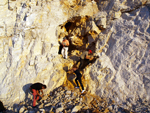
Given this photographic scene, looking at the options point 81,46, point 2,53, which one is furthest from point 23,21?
point 81,46

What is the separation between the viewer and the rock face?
12.5 feet

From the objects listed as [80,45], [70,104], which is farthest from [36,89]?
[80,45]

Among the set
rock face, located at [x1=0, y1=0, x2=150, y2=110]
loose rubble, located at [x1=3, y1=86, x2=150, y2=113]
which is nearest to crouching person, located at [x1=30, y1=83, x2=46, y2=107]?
loose rubble, located at [x1=3, y1=86, x2=150, y2=113]

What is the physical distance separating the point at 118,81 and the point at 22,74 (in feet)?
14.5

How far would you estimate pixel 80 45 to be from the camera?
632 cm

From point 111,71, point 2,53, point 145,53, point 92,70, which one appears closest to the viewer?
point 145,53

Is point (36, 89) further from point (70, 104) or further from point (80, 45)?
point (80, 45)

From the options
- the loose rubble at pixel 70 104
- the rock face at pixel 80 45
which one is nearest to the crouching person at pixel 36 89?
the loose rubble at pixel 70 104

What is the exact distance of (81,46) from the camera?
20.7 feet

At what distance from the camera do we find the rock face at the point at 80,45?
12.5 ft

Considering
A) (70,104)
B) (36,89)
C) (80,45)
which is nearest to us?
(70,104)

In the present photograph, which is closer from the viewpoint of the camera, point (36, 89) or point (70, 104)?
point (70, 104)

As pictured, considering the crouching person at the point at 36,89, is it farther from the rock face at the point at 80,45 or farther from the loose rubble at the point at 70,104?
the rock face at the point at 80,45

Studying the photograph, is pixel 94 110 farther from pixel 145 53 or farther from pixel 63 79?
pixel 145 53
